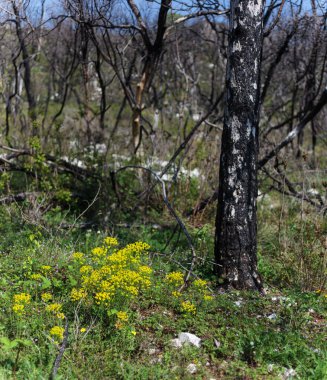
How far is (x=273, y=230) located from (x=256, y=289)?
1.78m

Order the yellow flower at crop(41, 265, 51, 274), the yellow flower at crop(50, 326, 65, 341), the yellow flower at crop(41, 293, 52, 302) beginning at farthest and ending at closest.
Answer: the yellow flower at crop(41, 265, 51, 274) → the yellow flower at crop(41, 293, 52, 302) → the yellow flower at crop(50, 326, 65, 341)

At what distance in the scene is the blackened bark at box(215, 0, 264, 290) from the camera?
4.00 meters

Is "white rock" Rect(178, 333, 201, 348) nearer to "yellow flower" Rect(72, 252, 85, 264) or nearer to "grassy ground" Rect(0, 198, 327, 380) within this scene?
"grassy ground" Rect(0, 198, 327, 380)

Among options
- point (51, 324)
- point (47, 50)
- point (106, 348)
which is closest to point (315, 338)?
point (106, 348)

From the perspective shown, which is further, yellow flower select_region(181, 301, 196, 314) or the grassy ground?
yellow flower select_region(181, 301, 196, 314)

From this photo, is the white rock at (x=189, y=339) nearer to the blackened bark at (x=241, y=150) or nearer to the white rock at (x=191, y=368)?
the white rock at (x=191, y=368)

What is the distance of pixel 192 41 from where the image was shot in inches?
486

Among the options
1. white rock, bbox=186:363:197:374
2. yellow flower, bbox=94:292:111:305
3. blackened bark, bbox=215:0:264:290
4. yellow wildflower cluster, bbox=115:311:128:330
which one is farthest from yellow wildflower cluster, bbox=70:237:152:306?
blackened bark, bbox=215:0:264:290

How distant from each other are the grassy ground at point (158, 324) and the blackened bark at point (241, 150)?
27 cm

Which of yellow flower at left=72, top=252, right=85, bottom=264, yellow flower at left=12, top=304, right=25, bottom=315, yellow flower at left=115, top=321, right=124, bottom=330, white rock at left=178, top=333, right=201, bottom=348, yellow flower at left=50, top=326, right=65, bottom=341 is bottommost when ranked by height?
white rock at left=178, top=333, right=201, bottom=348

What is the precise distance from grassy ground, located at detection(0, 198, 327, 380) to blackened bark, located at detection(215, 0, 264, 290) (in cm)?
27

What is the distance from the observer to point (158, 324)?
3.53 m

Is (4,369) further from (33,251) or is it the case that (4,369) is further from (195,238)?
(195,238)

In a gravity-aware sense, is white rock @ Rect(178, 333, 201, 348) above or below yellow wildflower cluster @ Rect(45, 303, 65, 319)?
below
